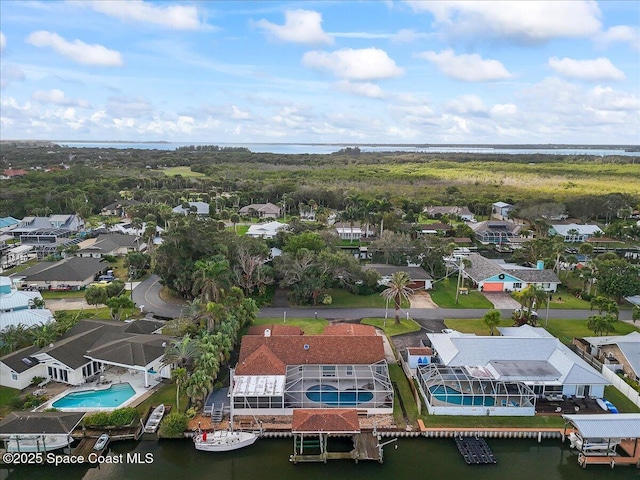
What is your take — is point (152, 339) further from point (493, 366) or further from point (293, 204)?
point (293, 204)

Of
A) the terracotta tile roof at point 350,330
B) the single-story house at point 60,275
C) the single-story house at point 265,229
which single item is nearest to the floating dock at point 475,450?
the terracotta tile roof at point 350,330

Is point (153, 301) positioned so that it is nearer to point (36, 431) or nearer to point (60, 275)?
point (60, 275)

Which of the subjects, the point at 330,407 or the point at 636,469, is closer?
the point at 636,469

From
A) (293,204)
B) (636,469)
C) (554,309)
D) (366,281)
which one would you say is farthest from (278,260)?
(293,204)

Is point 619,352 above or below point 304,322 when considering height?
above

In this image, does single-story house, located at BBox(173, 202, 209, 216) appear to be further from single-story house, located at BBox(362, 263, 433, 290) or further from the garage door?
the garage door

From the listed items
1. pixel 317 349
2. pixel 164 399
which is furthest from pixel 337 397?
pixel 164 399
